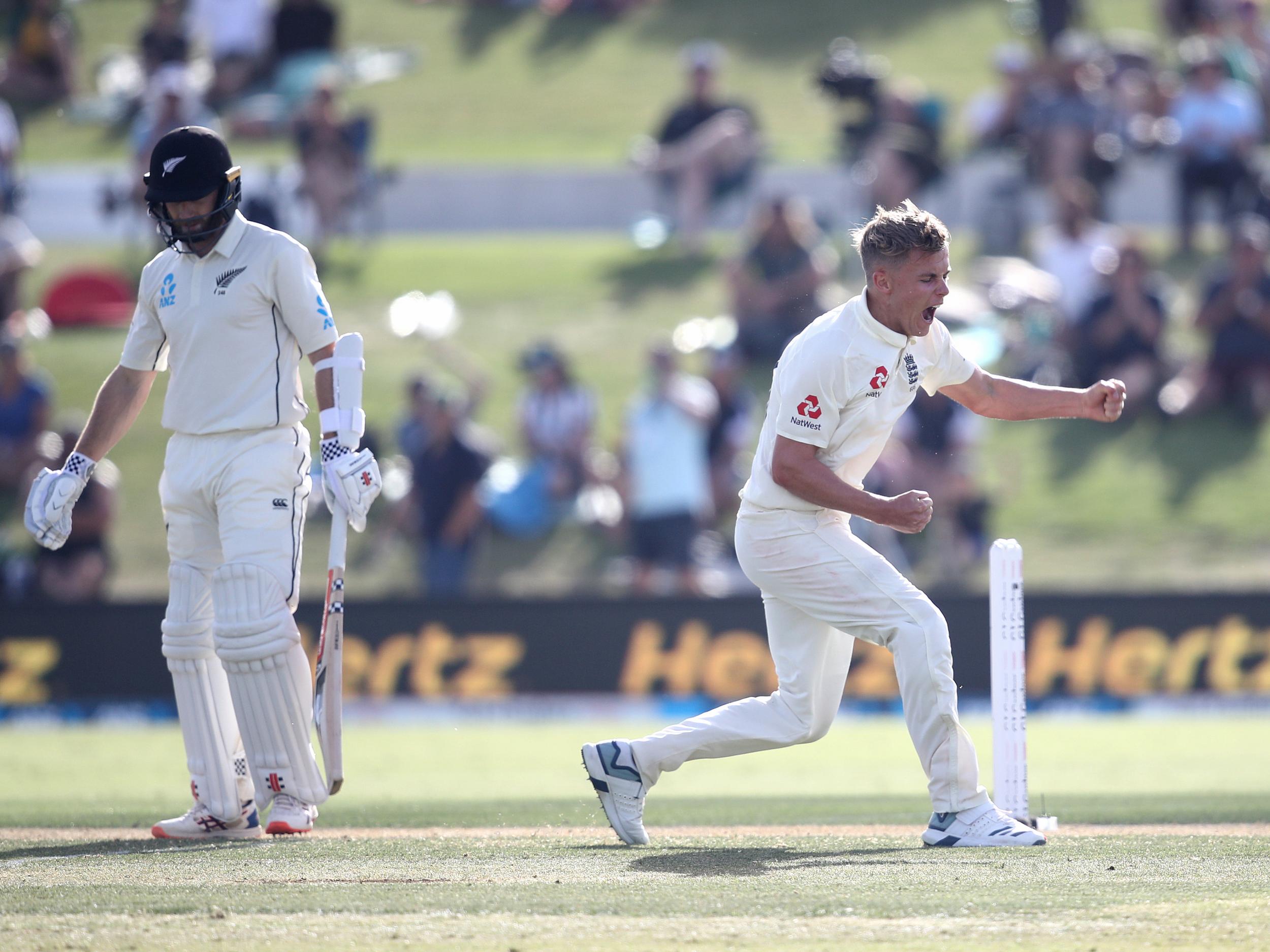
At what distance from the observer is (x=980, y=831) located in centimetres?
565

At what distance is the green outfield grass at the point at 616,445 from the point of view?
14953 mm

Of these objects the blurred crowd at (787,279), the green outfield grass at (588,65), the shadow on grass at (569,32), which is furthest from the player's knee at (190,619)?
the shadow on grass at (569,32)

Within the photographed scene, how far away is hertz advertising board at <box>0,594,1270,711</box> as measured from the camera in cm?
1270

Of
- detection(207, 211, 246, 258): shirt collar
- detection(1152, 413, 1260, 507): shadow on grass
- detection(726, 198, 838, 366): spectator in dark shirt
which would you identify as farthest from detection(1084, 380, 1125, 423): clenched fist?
detection(1152, 413, 1260, 507): shadow on grass

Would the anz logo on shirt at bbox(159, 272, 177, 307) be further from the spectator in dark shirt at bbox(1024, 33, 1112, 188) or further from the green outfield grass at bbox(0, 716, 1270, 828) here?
the spectator in dark shirt at bbox(1024, 33, 1112, 188)

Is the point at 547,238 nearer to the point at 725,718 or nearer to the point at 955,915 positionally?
the point at 725,718

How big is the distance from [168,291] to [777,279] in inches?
401

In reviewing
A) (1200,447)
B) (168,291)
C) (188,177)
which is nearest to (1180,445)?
(1200,447)

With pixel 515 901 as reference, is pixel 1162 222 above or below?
above

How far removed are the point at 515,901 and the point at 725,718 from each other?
1490 millimetres

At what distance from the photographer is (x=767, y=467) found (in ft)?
19.0

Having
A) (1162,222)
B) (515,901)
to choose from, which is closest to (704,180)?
(1162,222)

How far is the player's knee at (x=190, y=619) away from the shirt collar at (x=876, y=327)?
2600 mm

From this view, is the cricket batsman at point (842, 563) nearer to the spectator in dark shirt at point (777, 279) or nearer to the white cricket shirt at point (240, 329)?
the white cricket shirt at point (240, 329)
